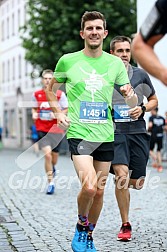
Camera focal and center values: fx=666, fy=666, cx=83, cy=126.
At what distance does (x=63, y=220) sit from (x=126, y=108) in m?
1.83

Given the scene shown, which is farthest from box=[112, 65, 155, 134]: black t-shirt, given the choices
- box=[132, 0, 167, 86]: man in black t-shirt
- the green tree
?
the green tree

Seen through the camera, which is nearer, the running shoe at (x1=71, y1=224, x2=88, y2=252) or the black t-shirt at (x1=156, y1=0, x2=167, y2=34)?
the black t-shirt at (x1=156, y1=0, x2=167, y2=34)

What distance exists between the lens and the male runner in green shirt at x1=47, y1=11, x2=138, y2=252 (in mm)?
5348

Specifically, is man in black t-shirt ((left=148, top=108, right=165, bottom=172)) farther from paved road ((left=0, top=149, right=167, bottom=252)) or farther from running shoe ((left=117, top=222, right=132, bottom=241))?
running shoe ((left=117, top=222, right=132, bottom=241))

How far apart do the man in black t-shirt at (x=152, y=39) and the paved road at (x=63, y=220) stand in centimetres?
273

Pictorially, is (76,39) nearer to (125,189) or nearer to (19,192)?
(19,192)

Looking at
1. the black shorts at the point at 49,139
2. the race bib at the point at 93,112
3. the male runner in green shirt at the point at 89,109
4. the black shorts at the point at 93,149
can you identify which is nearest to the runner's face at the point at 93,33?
the male runner in green shirt at the point at 89,109

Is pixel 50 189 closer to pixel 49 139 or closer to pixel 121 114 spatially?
pixel 49 139

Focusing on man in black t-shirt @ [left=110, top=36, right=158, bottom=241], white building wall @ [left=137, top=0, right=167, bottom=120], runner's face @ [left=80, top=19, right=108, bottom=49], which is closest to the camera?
runner's face @ [left=80, top=19, right=108, bottom=49]

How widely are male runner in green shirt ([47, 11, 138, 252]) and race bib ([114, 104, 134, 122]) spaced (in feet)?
2.45

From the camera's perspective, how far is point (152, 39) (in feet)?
10.6

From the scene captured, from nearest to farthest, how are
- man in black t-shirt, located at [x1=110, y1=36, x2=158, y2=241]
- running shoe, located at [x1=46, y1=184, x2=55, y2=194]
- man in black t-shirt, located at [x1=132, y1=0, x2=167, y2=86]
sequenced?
man in black t-shirt, located at [x1=132, y1=0, x2=167, y2=86], man in black t-shirt, located at [x1=110, y1=36, x2=158, y2=241], running shoe, located at [x1=46, y1=184, x2=55, y2=194]

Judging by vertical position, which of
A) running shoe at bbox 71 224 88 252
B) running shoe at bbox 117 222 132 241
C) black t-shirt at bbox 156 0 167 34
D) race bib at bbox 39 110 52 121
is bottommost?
running shoe at bbox 117 222 132 241

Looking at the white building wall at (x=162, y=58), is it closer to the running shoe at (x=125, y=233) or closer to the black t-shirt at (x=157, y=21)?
the running shoe at (x=125, y=233)
